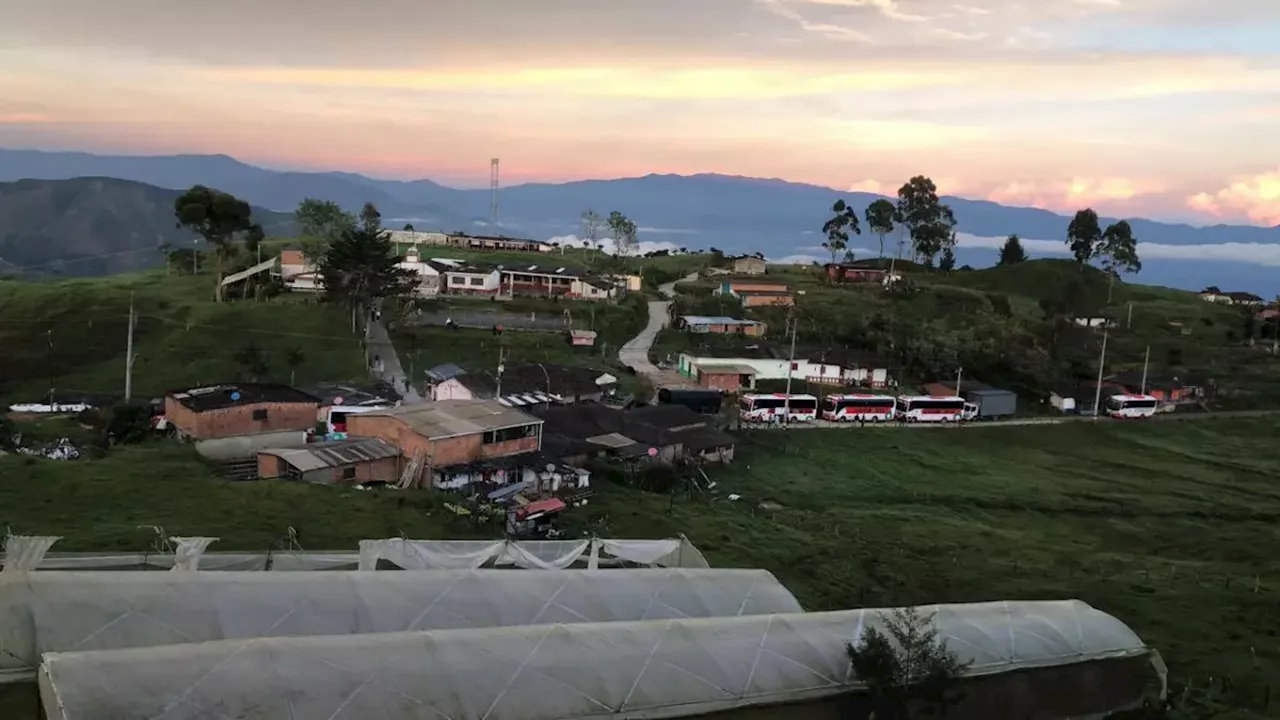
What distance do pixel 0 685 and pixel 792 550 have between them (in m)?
21.8

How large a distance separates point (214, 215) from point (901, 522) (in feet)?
187

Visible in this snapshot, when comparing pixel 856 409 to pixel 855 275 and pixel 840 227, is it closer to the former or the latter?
pixel 855 275

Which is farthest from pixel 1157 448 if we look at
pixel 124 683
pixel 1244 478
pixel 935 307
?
pixel 124 683

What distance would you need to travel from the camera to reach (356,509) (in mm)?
26250

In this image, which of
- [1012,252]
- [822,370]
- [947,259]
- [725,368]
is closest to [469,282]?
[725,368]

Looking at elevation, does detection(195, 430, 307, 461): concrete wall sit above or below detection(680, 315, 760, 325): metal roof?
below

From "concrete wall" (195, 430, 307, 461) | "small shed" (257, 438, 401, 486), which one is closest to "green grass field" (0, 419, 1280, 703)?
"concrete wall" (195, 430, 307, 461)

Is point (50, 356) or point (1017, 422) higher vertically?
point (50, 356)

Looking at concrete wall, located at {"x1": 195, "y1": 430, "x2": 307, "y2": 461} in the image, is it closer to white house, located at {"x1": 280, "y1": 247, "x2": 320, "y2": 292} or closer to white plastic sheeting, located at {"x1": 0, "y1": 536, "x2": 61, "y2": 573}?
white plastic sheeting, located at {"x1": 0, "y1": 536, "x2": 61, "y2": 573}

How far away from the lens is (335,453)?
31.2 meters

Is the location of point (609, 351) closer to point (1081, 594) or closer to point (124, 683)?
point (1081, 594)

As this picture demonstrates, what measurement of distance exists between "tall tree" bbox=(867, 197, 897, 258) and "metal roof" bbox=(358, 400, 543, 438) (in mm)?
79820

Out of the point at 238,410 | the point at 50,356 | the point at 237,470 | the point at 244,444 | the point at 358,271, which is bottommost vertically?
the point at 237,470

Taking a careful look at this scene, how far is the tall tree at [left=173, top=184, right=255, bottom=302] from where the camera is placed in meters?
62.6
